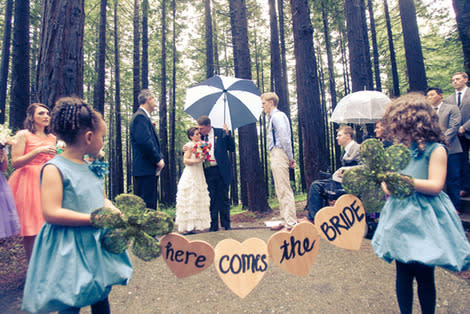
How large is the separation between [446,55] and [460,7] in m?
10.4

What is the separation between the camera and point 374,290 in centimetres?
312

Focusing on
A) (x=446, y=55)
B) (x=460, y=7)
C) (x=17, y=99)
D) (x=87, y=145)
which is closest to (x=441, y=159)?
(x=87, y=145)

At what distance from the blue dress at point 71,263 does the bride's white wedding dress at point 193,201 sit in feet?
10.8

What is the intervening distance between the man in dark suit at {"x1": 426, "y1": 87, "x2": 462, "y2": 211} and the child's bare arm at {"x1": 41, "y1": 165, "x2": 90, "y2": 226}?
19.8ft

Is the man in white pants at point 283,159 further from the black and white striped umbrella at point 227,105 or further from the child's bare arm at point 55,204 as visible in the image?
Answer: the child's bare arm at point 55,204

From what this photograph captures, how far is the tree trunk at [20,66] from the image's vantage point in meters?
7.89

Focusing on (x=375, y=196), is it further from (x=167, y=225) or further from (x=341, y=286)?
(x=341, y=286)

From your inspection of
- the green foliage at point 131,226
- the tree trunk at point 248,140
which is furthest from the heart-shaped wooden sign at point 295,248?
the tree trunk at point 248,140

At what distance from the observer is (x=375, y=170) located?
1840mm

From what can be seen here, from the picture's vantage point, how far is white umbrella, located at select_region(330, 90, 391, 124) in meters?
6.00

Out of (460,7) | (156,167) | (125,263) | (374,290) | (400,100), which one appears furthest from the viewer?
(460,7)

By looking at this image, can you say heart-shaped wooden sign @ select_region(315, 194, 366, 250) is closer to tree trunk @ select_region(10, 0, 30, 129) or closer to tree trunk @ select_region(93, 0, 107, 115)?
tree trunk @ select_region(10, 0, 30, 129)

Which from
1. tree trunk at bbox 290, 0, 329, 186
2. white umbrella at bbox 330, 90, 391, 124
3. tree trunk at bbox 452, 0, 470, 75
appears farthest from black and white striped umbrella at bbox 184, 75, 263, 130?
tree trunk at bbox 452, 0, 470, 75

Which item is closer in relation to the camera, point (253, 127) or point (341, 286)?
point (341, 286)
